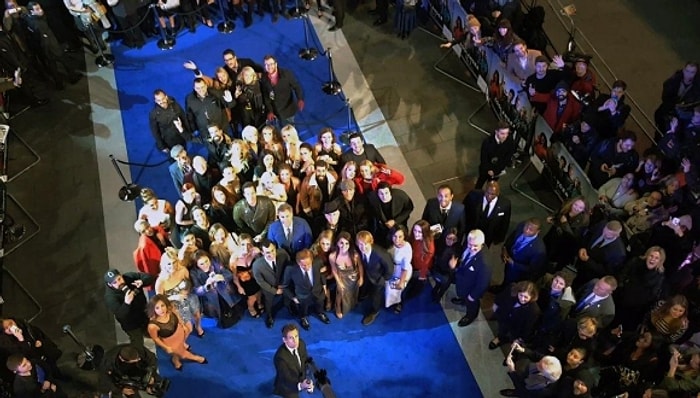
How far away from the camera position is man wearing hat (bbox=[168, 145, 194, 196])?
26.5 ft

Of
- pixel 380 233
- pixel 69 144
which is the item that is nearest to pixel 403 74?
pixel 380 233

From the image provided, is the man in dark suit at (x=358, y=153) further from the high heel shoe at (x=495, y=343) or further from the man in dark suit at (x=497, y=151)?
the high heel shoe at (x=495, y=343)

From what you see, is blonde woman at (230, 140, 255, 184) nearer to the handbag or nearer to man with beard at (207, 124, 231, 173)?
man with beard at (207, 124, 231, 173)

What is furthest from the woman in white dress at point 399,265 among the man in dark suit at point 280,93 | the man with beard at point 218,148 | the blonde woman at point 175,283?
the man in dark suit at point 280,93

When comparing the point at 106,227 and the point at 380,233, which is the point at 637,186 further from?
the point at 106,227

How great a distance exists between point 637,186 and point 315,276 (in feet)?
13.3

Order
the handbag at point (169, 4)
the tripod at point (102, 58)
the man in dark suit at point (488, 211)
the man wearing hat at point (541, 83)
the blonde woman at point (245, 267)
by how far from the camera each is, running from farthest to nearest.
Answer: the tripod at point (102, 58) → the handbag at point (169, 4) → the man wearing hat at point (541, 83) → the man in dark suit at point (488, 211) → the blonde woman at point (245, 267)

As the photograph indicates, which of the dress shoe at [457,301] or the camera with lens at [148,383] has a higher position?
the camera with lens at [148,383]

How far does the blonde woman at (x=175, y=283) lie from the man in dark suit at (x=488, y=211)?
3341mm

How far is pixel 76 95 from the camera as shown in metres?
11.3

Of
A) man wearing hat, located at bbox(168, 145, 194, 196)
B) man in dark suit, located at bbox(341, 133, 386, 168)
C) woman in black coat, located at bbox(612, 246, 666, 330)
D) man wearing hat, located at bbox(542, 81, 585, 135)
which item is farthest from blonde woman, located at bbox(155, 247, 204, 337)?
man wearing hat, located at bbox(542, 81, 585, 135)

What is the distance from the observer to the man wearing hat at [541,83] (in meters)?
8.91

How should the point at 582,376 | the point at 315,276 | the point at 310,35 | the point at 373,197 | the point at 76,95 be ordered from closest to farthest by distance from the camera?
1. the point at 582,376
2. the point at 315,276
3. the point at 373,197
4. the point at 76,95
5. the point at 310,35

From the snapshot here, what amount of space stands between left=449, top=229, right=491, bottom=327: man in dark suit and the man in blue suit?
1.69 m
